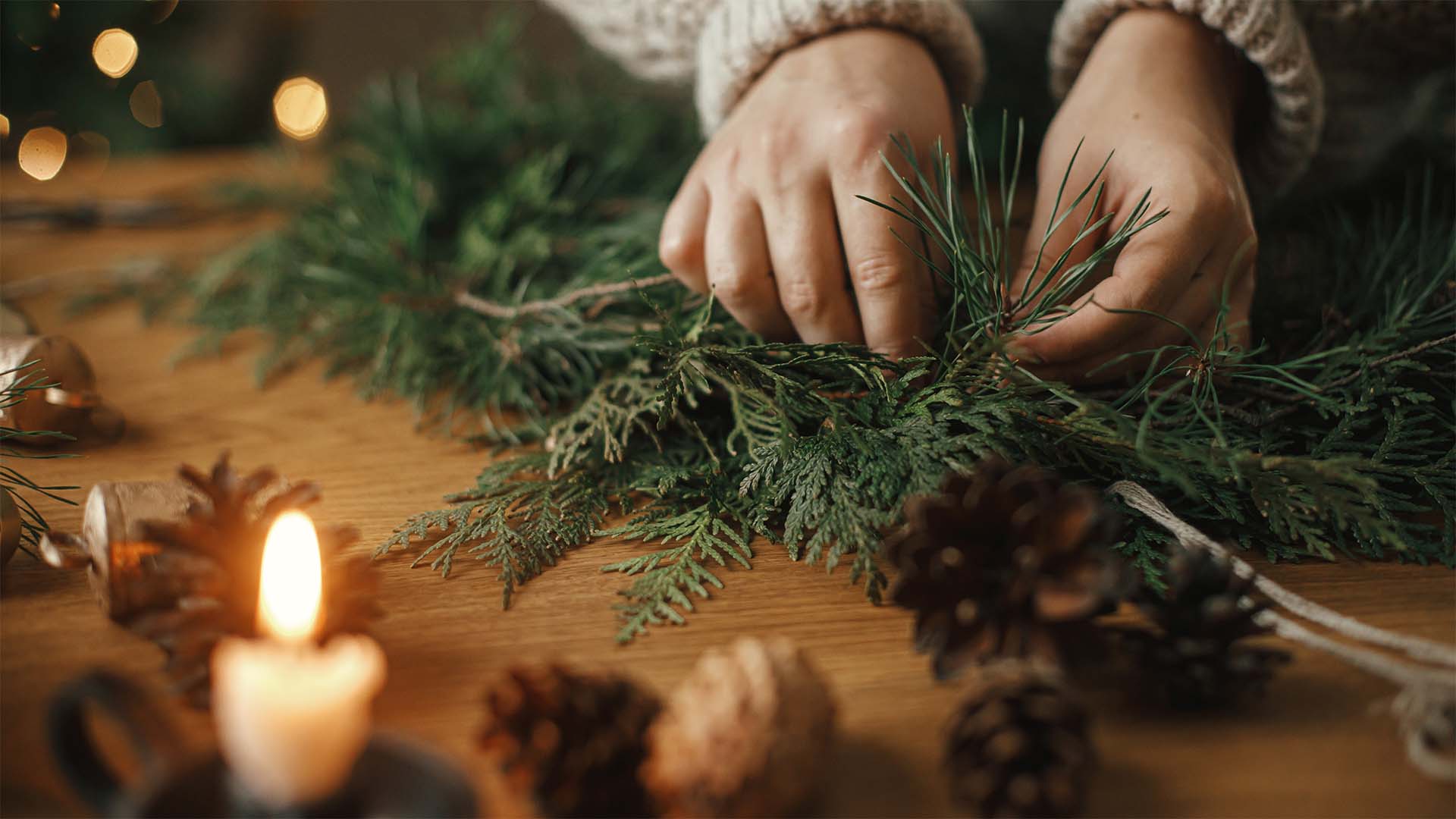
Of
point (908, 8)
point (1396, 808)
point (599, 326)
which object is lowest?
point (1396, 808)

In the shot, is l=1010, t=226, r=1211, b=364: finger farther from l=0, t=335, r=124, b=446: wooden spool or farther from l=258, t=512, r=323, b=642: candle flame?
l=0, t=335, r=124, b=446: wooden spool

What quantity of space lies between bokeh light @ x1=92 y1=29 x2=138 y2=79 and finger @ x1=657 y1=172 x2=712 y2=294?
0.83 m

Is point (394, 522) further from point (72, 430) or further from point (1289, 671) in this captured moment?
point (1289, 671)

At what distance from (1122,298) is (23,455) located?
1.54 feet

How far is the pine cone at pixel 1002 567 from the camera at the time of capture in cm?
26

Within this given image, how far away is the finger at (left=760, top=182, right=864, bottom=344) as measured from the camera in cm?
42

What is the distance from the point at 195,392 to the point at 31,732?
0.32m

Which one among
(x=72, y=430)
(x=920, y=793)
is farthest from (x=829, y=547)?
(x=72, y=430)

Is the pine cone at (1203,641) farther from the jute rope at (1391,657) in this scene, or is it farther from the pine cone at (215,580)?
the pine cone at (215,580)

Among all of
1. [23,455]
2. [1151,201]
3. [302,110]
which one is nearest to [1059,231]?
[1151,201]

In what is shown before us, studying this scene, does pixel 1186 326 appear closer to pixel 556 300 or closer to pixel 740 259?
pixel 740 259

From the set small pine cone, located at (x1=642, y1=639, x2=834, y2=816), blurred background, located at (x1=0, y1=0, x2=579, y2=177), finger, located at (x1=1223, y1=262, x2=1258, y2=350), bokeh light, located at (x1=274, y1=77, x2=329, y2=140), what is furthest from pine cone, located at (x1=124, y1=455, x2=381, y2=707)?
bokeh light, located at (x1=274, y1=77, x2=329, y2=140)

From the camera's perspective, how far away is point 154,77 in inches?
42.7

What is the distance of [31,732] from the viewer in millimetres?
285
